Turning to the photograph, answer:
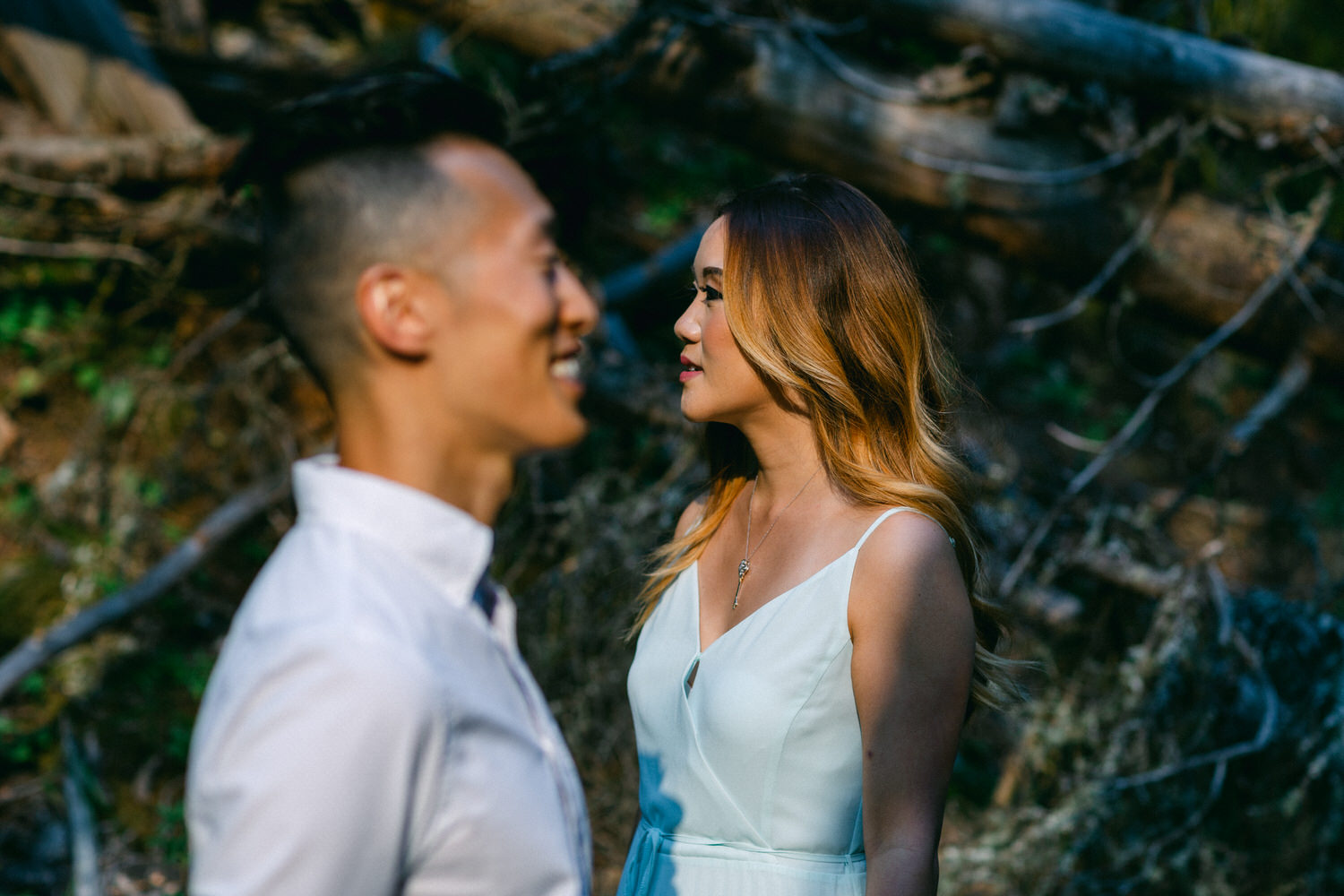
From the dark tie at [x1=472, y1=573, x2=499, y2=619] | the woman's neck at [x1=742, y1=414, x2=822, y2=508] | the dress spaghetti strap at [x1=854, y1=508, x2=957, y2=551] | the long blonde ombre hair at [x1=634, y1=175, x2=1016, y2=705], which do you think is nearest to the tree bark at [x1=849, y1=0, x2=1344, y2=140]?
the long blonde ombre hair at [x1=634, y1=175, x2=1016, y2=705]

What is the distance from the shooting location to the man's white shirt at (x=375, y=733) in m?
0.81

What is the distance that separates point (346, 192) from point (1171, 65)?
11.2 ft

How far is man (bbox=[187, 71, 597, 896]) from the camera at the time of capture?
0.83 metres

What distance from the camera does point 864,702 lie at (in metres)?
1.73

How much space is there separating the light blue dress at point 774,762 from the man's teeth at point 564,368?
0.90m

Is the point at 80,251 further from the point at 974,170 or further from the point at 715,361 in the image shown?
the point at 974,170

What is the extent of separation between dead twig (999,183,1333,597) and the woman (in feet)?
5.22

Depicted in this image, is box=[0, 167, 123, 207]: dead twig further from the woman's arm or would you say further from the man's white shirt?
the woman's arm

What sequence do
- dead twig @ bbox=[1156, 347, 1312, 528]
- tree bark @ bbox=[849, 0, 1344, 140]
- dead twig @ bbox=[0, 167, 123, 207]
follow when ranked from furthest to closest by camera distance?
dead twig @ bbox=[0, 167, 123, 207] < dead twig @ bbox=[1156, 347, 1312, 528] < tree bark @ bbox=[849, 0, 1344, 140]

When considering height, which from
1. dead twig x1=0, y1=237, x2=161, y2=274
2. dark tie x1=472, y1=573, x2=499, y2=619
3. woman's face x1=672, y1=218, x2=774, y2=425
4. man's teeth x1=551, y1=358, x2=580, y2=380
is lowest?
dead twig x1=0, y1=237, x2=161, y2=274

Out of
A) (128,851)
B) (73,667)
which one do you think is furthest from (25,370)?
(128,851)

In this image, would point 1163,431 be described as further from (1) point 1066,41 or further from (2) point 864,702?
(2) point 864,702

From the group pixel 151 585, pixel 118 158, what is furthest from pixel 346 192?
pixel 118 158

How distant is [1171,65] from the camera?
3332 millimetres
